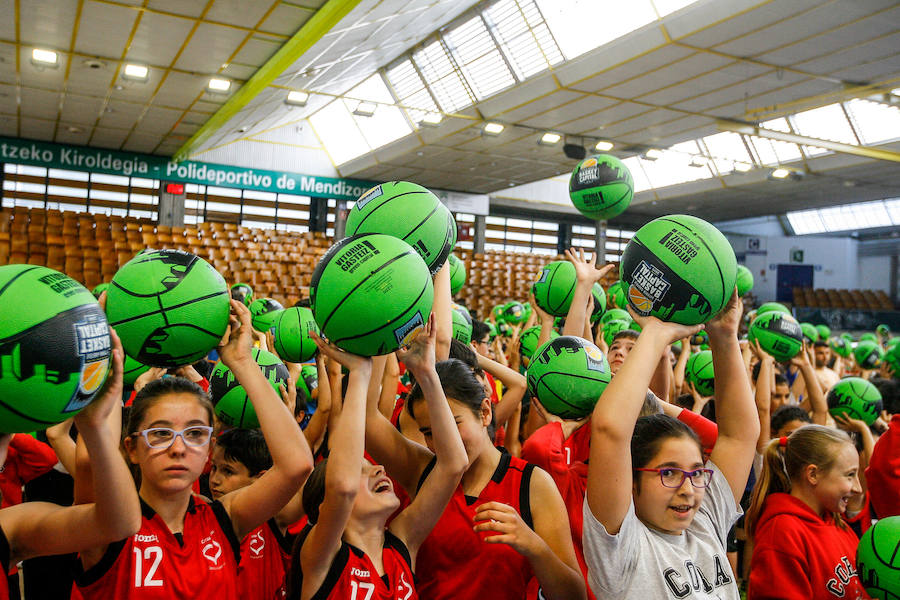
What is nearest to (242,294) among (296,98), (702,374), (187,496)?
(702,374)

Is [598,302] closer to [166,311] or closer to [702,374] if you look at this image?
[702,374]

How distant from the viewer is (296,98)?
40.2ft

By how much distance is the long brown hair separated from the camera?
247cm

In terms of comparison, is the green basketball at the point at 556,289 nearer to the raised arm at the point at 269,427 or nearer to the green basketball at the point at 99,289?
the green basketball at the point at 99,289

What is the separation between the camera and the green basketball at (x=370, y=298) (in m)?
1.70

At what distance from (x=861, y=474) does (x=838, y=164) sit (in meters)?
14.2

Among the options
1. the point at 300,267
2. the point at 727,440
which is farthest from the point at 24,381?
A: the point at 300,267

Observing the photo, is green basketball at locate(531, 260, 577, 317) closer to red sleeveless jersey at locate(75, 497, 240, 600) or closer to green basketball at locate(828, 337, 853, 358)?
red sleeveless jersey at locate(75, 497, 240, 600)

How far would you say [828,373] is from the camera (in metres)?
6.82

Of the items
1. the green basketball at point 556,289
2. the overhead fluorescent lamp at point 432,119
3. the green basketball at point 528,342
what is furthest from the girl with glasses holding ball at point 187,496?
the overhead fluorescent lamp at point 432,119

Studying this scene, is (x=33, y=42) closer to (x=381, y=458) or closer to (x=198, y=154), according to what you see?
(x=198, y=154)

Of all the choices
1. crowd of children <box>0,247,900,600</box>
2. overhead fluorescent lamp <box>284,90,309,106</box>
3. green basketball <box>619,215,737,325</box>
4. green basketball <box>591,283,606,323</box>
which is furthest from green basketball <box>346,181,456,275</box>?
overhead fluorescent lamp <box>284,90,309,106</box>

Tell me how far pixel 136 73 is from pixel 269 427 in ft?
31.8

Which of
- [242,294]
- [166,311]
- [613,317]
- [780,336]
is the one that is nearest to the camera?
[166,311]
